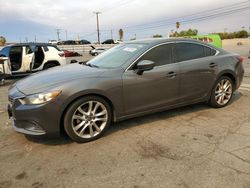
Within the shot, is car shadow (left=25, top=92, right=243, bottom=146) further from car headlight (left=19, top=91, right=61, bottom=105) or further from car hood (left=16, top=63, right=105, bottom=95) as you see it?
car hood (left=16, top=63, right=105, bottom=95)

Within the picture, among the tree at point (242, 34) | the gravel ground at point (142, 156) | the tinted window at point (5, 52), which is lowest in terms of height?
the gravel ground at point (142, 156)

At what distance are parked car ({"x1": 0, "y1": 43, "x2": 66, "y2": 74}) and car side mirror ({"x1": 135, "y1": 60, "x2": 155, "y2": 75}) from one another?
7071 millimetres

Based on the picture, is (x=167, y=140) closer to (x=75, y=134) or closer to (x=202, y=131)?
(x=202, y=131)

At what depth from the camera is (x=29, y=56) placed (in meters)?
9.89

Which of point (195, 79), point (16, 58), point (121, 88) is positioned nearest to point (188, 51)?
point (195, 79)

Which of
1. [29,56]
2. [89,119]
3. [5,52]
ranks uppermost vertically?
[5,52]

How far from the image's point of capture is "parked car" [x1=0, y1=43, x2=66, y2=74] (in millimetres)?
9781

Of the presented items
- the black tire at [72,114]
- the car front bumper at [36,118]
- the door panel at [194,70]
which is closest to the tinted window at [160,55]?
the door panel at [194,70]

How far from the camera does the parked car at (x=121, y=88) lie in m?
3.45

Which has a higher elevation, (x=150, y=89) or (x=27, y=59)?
(x=27, y=59)

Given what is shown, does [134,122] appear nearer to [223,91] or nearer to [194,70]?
[194,70]

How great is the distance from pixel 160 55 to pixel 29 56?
23.3 ft

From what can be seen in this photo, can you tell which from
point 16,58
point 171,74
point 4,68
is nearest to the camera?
point 171,74

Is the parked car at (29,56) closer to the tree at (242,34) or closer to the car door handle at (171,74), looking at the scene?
the car door handle at (171,74)
